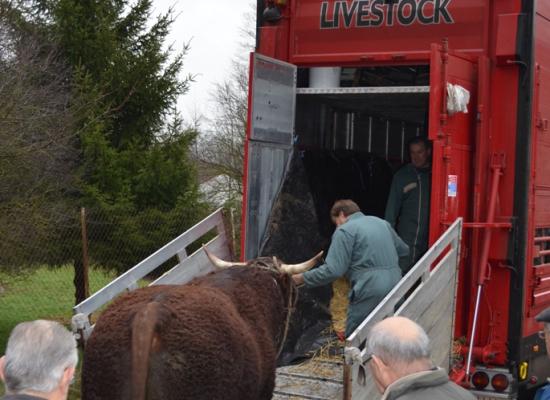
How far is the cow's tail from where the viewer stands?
421 cm

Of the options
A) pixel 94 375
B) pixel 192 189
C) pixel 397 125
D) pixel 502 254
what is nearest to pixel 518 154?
pixel 502 254

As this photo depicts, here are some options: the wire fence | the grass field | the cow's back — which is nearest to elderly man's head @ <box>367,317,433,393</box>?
the cow's back

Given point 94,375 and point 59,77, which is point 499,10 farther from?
point 59,77

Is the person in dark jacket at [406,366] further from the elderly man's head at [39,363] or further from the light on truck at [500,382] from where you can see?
the light on truck at [500,382]

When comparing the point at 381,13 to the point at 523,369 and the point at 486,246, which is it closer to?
the point at 486,246

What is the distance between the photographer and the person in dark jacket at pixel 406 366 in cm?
302

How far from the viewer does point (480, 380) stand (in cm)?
621

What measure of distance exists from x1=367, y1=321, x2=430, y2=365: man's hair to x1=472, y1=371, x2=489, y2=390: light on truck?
3296mm

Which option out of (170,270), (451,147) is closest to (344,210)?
(451,147)

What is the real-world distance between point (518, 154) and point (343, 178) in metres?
2.31

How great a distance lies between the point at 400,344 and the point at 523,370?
12.0ft

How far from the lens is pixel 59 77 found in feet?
40.5

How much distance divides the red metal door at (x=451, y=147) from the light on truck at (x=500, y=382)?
0.45 meters

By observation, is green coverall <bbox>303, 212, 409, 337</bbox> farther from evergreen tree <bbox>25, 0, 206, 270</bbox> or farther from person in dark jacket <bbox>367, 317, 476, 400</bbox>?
evergreen tree <bbox>25, 0, 206, 270</bbox>
